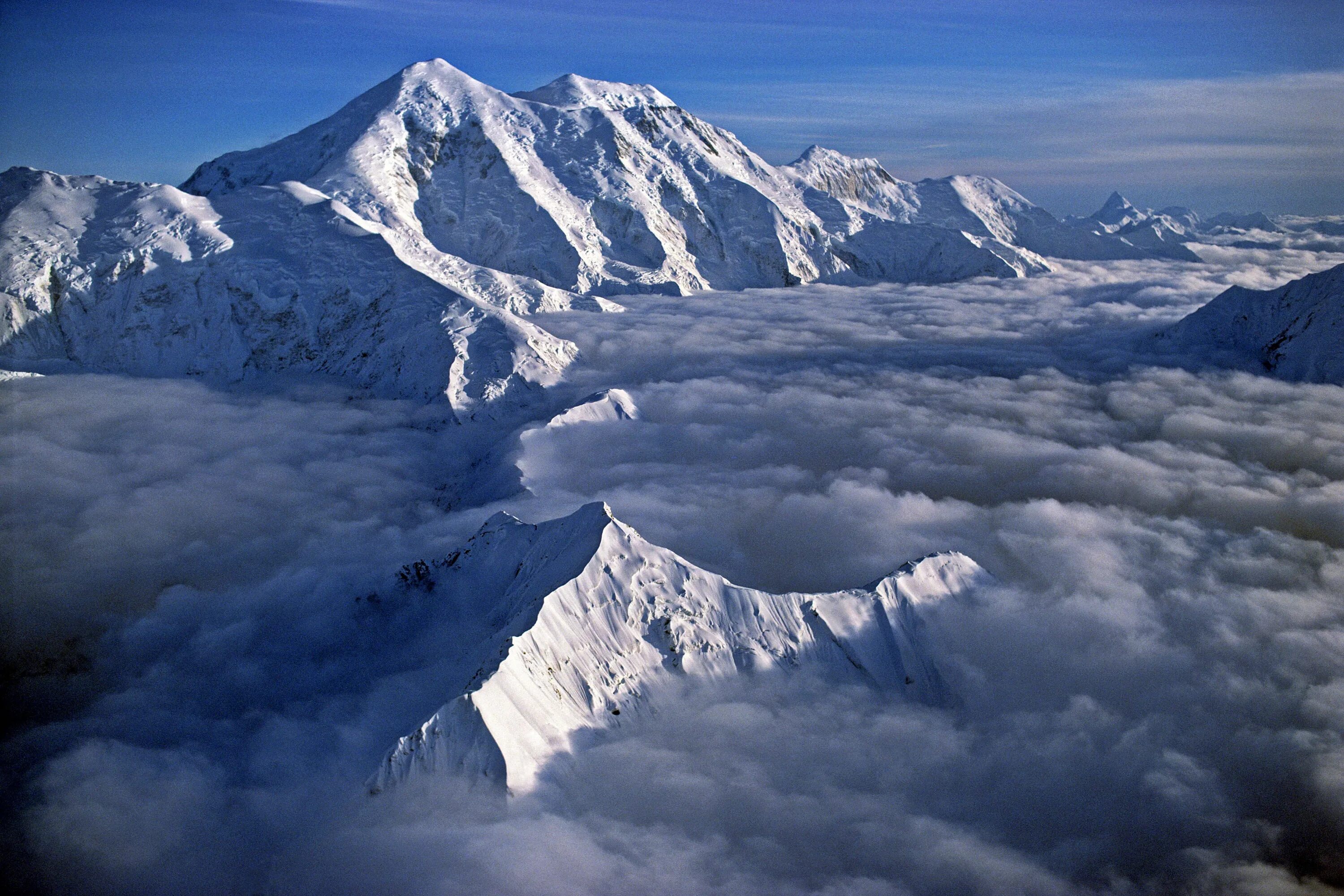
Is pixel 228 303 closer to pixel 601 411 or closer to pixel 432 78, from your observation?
pixel 601 411

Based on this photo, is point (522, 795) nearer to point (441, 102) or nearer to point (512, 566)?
point (512, 566)

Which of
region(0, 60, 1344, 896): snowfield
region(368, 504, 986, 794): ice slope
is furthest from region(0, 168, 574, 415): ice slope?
region(368, 504, 986, 794): ice slope

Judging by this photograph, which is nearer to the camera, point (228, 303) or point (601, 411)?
point (601, 411)

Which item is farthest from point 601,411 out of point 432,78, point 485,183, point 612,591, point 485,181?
point 432,78

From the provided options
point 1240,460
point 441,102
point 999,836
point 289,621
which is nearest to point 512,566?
point 289,621

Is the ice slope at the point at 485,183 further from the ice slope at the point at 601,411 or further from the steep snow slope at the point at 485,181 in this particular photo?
the ice slope at the point at 601,411

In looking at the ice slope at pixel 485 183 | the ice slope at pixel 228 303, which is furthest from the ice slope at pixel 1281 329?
the ice slope at pixel 228 303
